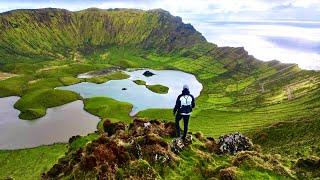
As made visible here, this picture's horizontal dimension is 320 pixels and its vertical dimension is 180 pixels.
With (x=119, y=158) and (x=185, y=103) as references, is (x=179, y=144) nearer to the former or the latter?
(x=185, y=103)

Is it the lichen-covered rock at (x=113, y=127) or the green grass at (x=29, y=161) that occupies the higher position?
the lichen-covered rock at (x=113, y=127)

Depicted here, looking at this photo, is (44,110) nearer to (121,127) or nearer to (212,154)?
(121,127)

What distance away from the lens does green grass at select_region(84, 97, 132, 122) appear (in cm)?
17750

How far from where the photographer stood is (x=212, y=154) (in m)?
45.9

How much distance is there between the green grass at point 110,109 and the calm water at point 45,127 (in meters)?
4.35

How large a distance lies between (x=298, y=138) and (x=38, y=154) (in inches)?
2704

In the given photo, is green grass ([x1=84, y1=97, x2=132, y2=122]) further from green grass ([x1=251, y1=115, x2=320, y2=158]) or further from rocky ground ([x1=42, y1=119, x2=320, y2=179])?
rocky ground ([x1=42, y1=119, x2=320, y2=179])

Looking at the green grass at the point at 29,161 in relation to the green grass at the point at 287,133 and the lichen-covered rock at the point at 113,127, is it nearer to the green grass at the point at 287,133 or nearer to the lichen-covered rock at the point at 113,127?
the lichen-covered rock at the point at 113,127

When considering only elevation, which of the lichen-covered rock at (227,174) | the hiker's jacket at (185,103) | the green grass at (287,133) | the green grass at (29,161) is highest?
the hiker's jacket at (185,103)

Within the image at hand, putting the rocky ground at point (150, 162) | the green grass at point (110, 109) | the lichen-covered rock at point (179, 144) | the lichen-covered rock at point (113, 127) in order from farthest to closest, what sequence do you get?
the green grass at point (110, 109), the lichen-covered rock at point (113, 127), the lichen-covered rock at point (179, 144), the rocky ground at point (150, 162)

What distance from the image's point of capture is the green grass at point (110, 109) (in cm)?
17750

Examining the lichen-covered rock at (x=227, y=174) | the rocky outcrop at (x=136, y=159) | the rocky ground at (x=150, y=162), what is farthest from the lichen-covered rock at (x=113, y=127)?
the lichen-covered rock at (x=227, y=174)

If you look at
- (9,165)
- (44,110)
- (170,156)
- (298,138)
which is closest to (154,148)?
(170,156)

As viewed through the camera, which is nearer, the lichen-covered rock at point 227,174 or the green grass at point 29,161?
the lichen-covered rock at point 227,174
